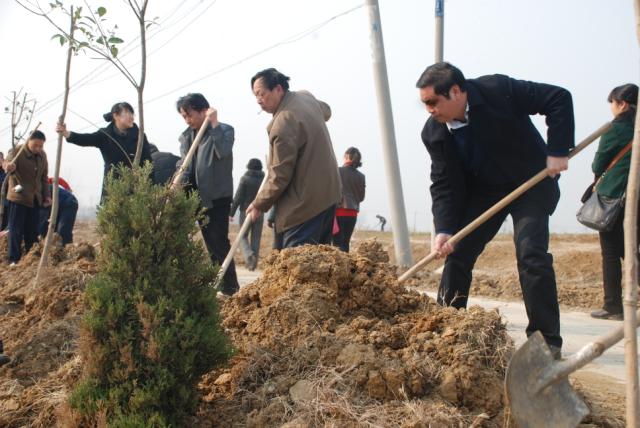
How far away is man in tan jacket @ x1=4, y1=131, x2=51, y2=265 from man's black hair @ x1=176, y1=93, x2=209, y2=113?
3350 millimetres

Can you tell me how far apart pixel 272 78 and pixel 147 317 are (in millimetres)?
2794

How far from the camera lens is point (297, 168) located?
5215 mm

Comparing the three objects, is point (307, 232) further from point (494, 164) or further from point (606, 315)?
point (606, 315)

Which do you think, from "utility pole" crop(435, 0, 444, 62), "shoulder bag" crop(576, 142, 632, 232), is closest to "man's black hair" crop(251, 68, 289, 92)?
"shoulder bag" crop(576, 142, 632, 232)

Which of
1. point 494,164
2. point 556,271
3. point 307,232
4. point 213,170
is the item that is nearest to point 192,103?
point 213,170

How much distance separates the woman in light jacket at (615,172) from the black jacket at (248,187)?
5.74 m

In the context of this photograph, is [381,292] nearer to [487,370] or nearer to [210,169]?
[487,370]

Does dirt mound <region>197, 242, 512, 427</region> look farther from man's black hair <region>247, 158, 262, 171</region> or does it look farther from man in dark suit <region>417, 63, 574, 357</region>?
man's black hair <region>247, 158, 262, 171</region>

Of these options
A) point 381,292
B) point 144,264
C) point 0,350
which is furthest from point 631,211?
point 0,350

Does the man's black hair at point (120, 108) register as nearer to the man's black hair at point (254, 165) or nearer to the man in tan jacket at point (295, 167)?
the man in tan jacket at point (295, 167)

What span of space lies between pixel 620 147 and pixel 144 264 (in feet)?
14.6

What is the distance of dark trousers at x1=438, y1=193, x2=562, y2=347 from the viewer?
3.74m

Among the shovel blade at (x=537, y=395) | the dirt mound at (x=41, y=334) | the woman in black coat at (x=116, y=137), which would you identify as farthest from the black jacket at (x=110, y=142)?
the shovel blade at (x=537, y=395)

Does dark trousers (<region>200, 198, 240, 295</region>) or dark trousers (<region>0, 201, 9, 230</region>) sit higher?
dark trousers (<region>0, 201, 9, 230</region>)
